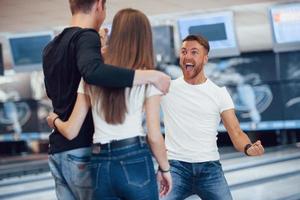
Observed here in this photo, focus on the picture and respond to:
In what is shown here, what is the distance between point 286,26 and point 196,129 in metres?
5.28

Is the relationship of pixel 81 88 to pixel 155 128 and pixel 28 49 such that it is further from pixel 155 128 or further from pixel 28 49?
pixel 28 49

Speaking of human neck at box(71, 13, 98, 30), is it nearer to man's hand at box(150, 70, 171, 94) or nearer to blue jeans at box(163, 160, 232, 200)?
man's hand at box(150, 70, 171, 94)

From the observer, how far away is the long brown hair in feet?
4.93

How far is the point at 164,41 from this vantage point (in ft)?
27.4

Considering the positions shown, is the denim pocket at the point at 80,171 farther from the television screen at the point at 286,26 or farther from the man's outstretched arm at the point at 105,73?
the television screen at the point at 286,26

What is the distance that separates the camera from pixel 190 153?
2199 millimetres

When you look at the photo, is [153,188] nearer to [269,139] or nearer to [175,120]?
[175,120]

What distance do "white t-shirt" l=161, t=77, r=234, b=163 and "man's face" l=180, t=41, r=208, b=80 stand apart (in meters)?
0.06

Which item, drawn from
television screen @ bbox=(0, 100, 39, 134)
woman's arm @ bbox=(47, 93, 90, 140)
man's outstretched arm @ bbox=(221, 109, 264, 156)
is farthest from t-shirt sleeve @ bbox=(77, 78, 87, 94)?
television screen @ bbox=(0, 100, 39, 134)

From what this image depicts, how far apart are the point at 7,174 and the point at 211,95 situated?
639cm

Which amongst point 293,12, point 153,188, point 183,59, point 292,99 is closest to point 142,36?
point 153,188

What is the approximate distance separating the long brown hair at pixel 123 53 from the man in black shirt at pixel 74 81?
0.19 feet

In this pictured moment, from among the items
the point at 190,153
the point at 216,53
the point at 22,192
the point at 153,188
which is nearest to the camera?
the point at 153,188

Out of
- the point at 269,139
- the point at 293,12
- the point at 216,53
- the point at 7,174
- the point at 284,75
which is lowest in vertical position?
the point at 269,139
